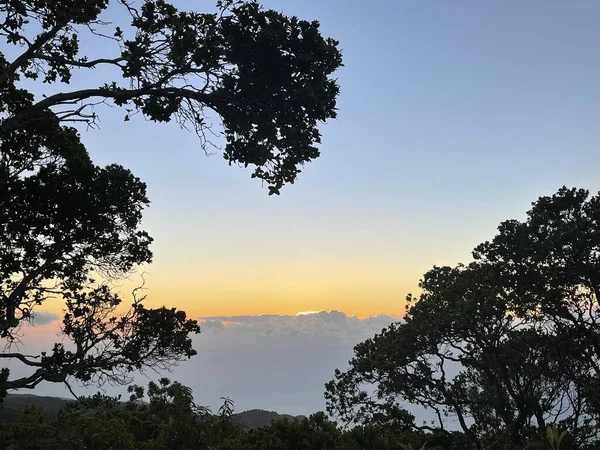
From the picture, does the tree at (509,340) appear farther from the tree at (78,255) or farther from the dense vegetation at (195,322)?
the tree at (78,255)

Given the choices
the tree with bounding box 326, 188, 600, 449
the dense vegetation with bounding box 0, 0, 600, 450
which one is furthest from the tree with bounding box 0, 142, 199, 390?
the tree with bounding box 326, 188, 600, 449

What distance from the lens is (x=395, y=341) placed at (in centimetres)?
2233

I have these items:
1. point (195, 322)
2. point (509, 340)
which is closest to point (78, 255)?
point (195, 322)

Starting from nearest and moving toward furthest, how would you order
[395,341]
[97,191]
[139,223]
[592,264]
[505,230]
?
[97,191]
[139,223]
[592,264]
[505,230]
[395,341]

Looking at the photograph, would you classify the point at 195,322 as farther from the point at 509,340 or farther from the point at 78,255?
the point at 509,340

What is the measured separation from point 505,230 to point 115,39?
56.9 ft

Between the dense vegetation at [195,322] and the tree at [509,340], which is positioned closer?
the dense vegetation at [195,322]

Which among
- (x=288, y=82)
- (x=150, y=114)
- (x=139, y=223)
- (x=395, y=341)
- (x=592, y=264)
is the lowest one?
(x=395, y=341)

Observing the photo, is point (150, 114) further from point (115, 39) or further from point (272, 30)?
point (272, 30)

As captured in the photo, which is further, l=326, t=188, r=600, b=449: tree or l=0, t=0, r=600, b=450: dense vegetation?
l=326, t=188, r=600, b=449: tree

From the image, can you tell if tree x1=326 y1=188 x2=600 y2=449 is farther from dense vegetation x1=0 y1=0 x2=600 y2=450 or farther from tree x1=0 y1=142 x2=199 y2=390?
tree x1=0 y1=142 x2=199 y2=390

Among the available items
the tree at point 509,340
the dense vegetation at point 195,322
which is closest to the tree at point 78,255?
the dense vegetation at point 195,322

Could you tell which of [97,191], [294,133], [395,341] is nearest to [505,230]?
[395,341]

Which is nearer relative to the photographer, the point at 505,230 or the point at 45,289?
the point at 45,289
